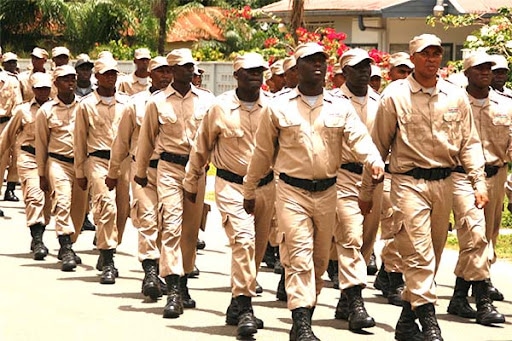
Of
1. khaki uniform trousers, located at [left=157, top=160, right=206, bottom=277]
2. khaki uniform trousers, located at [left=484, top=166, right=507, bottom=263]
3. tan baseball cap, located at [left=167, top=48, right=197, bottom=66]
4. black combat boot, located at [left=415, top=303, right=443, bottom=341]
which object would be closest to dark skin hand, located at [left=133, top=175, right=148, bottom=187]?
khaki uniform trousers, located at [left=157, top=160, right=206, bottom=277]

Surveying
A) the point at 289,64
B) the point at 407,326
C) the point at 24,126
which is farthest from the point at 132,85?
the point at 407,326

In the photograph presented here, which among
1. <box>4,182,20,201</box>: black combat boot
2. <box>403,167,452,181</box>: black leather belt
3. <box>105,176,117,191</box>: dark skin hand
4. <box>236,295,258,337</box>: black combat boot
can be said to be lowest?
<box>4,182,20,201</box>: black combat boot

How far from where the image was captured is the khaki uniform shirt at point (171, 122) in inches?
512

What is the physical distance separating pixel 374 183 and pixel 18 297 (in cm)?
403

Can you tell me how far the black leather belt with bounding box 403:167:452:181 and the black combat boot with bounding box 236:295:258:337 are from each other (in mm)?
1676

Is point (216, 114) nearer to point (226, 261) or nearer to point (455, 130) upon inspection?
point (455, 130)

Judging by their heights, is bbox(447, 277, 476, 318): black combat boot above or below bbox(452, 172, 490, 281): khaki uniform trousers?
below

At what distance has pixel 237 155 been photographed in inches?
475

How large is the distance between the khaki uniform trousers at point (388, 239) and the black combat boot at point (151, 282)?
2.10 m

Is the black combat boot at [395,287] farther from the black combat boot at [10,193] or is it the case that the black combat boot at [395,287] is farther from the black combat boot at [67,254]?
the black combat boot at [10,193]

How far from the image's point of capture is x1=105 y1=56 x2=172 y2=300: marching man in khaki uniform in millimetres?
13359

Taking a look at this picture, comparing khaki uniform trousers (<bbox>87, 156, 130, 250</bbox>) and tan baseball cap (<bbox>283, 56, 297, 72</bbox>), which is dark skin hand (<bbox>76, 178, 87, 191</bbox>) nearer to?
khaki uniform trousers (<bbox>87, 156, 130, 250</bbox>)

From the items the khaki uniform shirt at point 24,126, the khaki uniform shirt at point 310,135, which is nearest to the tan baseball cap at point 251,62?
the khaki uniform shirt at point 310,135

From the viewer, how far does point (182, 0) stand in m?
51.0
